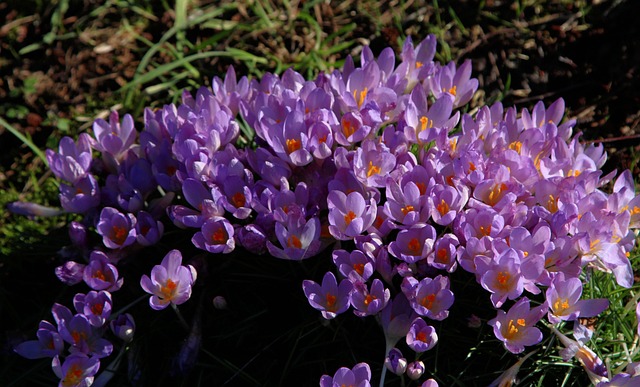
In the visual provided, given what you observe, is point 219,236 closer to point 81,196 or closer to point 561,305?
point 81,196

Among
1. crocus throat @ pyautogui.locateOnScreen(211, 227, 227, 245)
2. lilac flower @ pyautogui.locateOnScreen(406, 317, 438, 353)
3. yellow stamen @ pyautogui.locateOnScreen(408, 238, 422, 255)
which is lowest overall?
lilac flower @ pyautogui.locateOnScreen(406, 317, 438, 353)

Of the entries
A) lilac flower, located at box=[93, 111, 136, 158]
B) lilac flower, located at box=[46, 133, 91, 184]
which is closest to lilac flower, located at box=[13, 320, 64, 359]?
lilac flower, located at box=[46, 133, 91, 184]

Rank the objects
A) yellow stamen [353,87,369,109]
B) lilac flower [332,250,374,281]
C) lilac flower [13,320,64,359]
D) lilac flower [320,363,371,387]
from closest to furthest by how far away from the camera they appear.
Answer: lilac flower [320,363,371,387] → lilac flower [332,250,374,281] → lilac flower [13,320,64,359] → yellow stamen [353,87,369,109]

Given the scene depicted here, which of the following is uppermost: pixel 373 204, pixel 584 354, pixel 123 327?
pixel 373 204

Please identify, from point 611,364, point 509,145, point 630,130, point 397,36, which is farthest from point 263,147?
point 630,130

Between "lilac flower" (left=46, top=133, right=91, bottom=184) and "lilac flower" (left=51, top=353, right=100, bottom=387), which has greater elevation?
"lilac flower" (left=46, top=133, right=91, bottom=184)

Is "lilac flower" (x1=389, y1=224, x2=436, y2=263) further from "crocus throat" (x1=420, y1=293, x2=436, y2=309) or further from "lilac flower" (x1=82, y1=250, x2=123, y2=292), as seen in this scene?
"lilac flower" (x1=82, y1=250, x2=123, y2=292)

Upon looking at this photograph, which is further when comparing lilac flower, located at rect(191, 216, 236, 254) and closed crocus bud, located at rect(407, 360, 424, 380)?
lilac flower, located at rect(191, 216, 236, 254)

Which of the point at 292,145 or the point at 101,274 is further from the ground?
the point at 292,145

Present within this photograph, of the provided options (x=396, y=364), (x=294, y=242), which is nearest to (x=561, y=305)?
(x=396, y=364)
